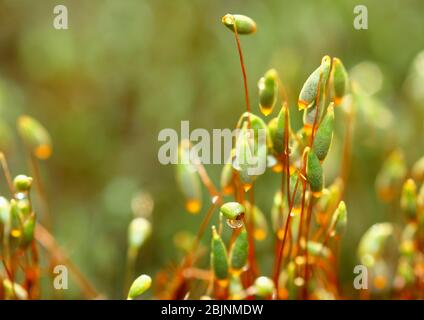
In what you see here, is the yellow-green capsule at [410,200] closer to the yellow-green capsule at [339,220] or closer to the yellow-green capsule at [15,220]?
the yellow-green capsule at [339,220]

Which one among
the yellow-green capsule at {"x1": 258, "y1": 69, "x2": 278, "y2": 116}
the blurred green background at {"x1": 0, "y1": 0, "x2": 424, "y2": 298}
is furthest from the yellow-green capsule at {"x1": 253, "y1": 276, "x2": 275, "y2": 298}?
the blurred green background at {"x1": 0, "y1": 0, "x2": 424, "y2": 298}

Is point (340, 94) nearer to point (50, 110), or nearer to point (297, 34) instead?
point (297, 34)

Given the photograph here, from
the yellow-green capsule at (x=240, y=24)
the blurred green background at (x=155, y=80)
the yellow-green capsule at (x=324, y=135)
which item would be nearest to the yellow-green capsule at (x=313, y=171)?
the yellow-green capsule at (x=324, y=135)

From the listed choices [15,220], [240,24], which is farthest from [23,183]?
[240,24]

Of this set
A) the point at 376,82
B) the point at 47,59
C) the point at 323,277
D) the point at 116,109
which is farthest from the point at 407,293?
the point at 47,59

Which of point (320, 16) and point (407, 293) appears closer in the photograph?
point (407, 293)

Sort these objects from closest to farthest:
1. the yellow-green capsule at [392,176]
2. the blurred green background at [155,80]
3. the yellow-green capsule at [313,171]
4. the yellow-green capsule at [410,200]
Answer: the yellow-green capsule at [313,171], the yellow-green capsule at [410,200], the yellow-green capsule at [392,176], the blurred green background at [155,80]

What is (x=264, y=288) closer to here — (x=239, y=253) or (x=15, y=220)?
(x=239, y=253)
